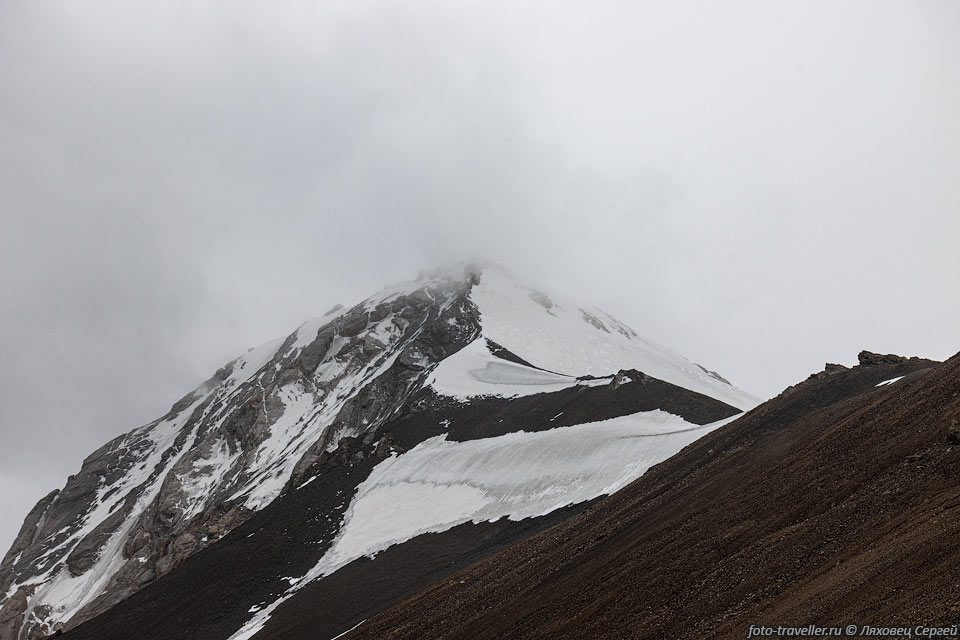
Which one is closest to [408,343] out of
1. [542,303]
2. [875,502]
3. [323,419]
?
[323,419]

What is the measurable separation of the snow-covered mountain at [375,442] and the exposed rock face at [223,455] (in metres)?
0.41

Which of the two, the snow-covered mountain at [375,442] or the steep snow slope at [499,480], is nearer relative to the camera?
the steep snow slope at [499,480]

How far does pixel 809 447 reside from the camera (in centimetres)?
3041

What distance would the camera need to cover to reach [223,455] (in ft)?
413

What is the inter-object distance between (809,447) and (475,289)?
11157 cm

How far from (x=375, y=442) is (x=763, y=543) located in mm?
65907

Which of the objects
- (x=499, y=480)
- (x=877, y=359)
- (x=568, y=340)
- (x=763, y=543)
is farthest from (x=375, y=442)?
(x=763, y=543)

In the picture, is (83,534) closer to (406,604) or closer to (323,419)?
(323,419)

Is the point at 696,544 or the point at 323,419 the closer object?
the point at 696,544

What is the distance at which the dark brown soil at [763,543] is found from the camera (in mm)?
16578

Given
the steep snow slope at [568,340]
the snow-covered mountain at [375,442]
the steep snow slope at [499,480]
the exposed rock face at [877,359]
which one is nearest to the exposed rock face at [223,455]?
the snow-covered mountain at [375,442]

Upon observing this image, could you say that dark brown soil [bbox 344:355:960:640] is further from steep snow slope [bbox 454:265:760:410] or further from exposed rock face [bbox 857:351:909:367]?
steep snow slope [bbox 454:265:760:410]

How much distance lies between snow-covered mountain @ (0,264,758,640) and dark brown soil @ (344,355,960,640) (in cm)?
1320

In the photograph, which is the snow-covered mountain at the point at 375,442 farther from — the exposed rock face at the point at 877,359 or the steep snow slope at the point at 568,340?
the exposed rock face at the point at 877,359
